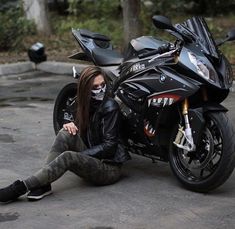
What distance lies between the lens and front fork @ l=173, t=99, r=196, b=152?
16.9 ft

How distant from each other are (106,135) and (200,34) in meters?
1.17

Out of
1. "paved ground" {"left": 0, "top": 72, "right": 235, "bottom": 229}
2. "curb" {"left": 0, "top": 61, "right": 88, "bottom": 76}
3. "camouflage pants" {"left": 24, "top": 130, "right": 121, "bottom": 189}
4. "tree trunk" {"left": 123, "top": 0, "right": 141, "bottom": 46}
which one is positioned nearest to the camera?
"paved ground" {"left": 0, "top": 72, "right": 235, "bottom": 229}

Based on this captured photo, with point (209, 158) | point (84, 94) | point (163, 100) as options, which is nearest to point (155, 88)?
point (163, 100)

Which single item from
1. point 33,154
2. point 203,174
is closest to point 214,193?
point 203,174

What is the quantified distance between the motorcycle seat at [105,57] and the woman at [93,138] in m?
0.84

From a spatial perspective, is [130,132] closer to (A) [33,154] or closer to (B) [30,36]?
(A) [33,154]

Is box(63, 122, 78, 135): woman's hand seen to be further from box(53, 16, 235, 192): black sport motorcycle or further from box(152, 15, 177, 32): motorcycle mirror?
box(152, 15, 177, 32): motorcycle mirror

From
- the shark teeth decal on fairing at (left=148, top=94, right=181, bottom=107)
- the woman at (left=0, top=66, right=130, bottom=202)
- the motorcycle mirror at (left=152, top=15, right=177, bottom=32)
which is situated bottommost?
the woman at (left=0, top=66, right=130, bottom=202)

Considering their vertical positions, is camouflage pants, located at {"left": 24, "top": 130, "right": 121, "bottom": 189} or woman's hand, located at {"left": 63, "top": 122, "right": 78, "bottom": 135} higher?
woman's hand, located at {"left": 63, "top": 122, "right": 78, "bottom": 135}

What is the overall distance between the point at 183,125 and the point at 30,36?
12.5m

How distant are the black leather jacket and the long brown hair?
68mm

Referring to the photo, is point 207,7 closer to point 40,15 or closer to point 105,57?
point 40,15

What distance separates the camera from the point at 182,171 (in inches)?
211

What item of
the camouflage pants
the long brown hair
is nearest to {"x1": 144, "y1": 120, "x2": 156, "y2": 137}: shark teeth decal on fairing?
the camouflage pants
